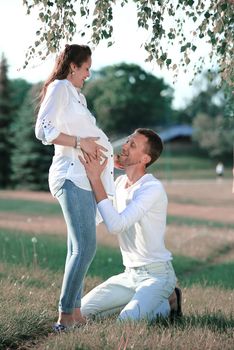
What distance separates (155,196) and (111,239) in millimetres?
9365

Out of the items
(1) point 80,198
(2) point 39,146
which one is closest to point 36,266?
(1) point 80,198

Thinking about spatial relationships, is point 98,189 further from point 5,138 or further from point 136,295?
point 5,138

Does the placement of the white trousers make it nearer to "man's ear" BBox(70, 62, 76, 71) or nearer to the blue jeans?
the blue jeans

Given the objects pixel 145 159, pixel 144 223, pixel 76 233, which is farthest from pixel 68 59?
pixel 144 223

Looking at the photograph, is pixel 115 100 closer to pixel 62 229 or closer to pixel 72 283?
pixel 62 229

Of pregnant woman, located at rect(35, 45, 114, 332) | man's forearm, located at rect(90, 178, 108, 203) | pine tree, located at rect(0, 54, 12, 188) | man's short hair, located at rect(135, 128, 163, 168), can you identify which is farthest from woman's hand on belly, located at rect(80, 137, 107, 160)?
pine tree, located at rect(0, 54, 12, 188)

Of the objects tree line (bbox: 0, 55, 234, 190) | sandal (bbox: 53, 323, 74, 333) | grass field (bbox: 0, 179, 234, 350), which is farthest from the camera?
tree line (bbox: 0, 55, 234, 190)

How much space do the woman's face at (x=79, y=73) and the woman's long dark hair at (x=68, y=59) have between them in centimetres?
3

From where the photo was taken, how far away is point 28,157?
45906mm

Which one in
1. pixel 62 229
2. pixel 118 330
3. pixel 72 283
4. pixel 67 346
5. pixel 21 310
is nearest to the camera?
pixel 67 346

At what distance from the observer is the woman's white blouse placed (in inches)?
223

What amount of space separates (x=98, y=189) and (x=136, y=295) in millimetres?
1045

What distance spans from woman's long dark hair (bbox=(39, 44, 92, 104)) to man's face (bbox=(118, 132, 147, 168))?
34.8 inches

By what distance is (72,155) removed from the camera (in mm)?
5746
